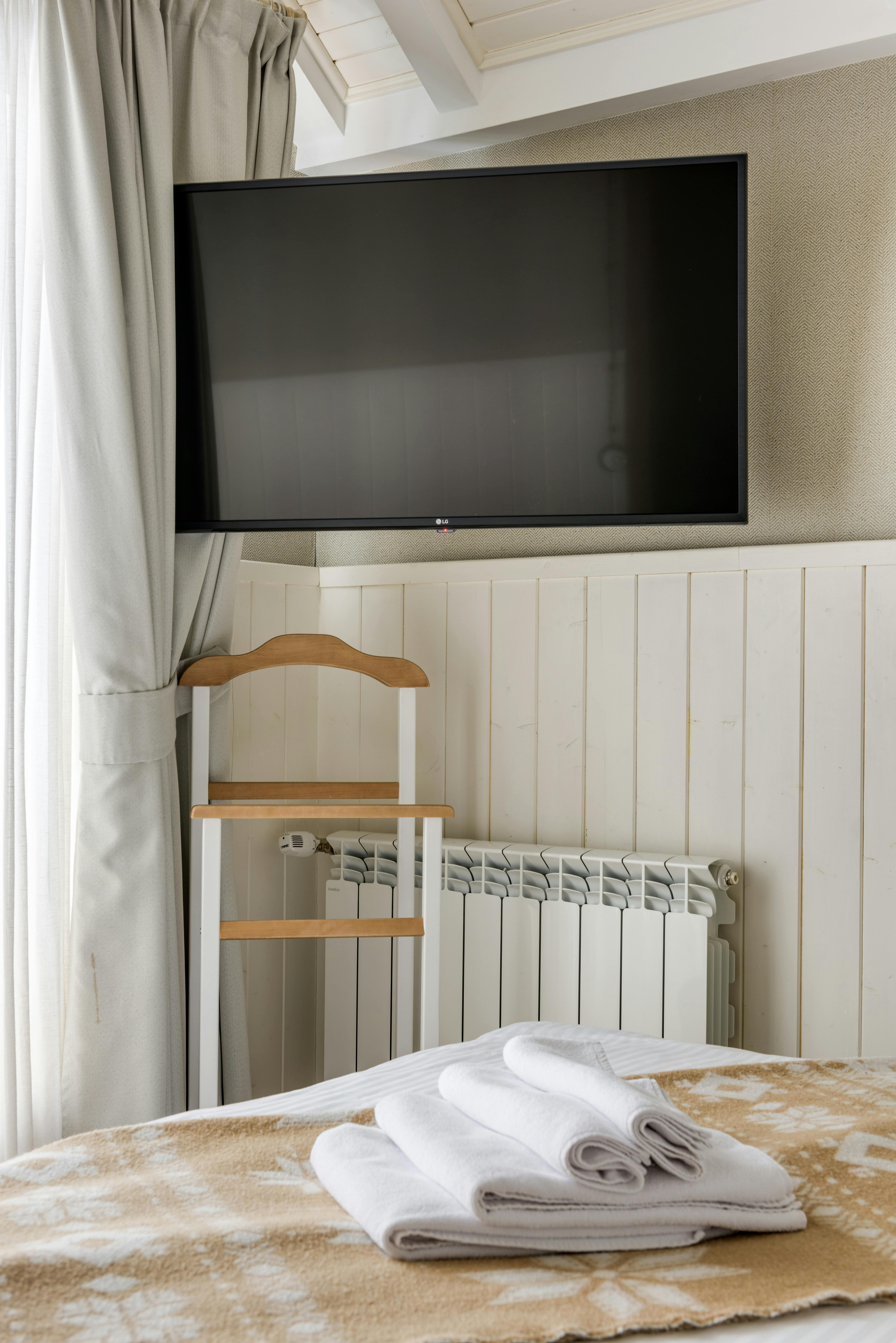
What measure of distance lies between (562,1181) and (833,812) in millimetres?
1330

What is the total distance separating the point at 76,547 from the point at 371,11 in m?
1.33

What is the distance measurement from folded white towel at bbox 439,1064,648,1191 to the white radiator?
3.61 feet

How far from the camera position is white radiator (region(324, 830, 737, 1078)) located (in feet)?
6.76

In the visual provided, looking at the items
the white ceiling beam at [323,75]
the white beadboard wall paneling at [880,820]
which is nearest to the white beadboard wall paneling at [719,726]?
the white beadboard wall paneling at [880,820]

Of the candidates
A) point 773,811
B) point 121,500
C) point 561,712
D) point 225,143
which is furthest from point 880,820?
point 225,143

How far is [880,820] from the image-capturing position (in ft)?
6.53

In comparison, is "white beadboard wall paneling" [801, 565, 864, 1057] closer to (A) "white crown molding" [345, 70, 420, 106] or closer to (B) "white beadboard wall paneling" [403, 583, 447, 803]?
(B) "white beadboard wall paneling" [403, 583, 447, 803]

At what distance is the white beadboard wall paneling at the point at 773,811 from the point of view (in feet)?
6.81

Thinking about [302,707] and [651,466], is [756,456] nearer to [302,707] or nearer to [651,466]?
[651,466]

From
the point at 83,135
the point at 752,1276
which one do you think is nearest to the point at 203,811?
the point at 83,135

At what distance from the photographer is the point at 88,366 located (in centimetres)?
187

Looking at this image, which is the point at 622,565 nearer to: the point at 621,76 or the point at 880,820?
the point at 880,820

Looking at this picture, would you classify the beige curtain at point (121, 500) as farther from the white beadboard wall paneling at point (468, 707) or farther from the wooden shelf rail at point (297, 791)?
the white beadboard wall paneling at point (468, 707)

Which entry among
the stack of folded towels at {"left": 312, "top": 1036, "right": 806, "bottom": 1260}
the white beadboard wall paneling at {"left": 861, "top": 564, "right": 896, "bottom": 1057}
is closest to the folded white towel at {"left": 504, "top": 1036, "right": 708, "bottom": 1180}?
the stack of folded towels at {"left": 312, "top": 1036, "right": 806, "bottom": 1260}
